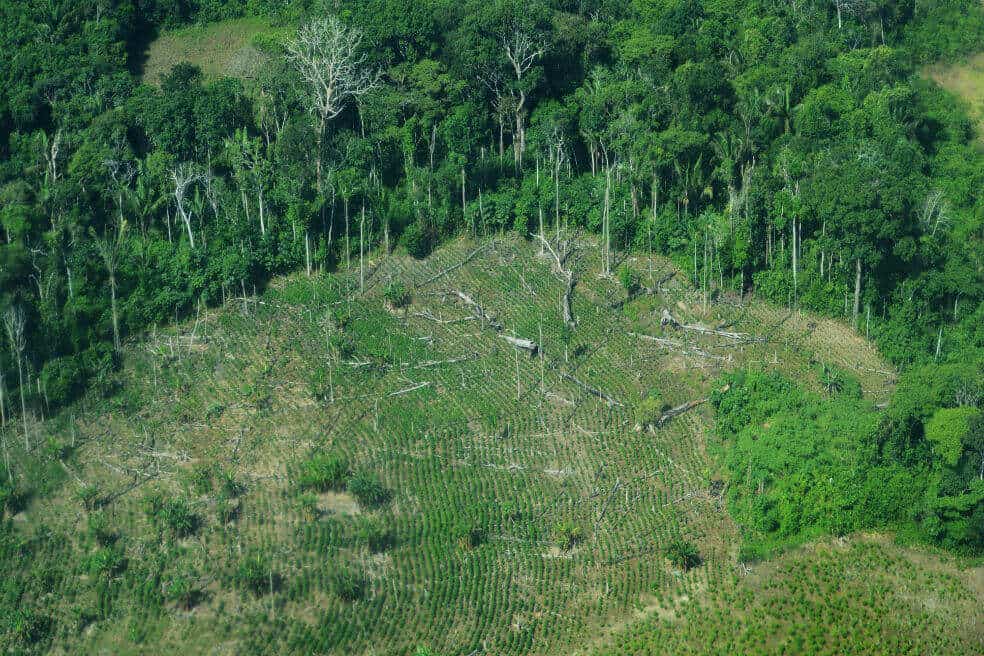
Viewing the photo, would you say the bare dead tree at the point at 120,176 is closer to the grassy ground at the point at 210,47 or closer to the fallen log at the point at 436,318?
the grassy ground at the point at 210,47

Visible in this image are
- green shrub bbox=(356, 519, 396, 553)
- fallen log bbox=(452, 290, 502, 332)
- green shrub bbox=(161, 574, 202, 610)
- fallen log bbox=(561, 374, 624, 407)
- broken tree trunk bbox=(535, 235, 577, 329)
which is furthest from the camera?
broken tree trunk bbox=(535, 235, 577, 329)

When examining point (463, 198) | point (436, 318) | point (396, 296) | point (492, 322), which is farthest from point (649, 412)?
point (463, 198)

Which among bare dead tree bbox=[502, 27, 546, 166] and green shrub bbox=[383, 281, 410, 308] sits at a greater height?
bare dead tree bbox=[502, 27, 546, 166]

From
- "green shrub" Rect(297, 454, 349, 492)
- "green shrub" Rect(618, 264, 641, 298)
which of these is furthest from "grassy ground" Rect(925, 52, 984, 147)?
"green shrub" Rect(297, 454, 349, 492)

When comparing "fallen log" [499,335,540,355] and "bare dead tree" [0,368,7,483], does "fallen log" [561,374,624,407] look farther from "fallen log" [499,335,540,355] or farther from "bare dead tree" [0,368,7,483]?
"bare dead tree" [0,368,7,483]

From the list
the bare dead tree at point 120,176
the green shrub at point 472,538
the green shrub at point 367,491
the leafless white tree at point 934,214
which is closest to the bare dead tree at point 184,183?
the bare dead tree at point 120,176

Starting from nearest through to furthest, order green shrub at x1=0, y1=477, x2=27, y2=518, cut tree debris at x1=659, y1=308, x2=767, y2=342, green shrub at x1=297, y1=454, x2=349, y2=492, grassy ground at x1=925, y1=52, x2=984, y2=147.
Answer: green shrub at x1=0, y1=477, x2=27, y2=518 → green shrub at x1=297, y1=454, x2=349, y2=492 → cut tree debris at x1=659, y1=308, x2=767, y2=342 → grassy ground at x1=925, y1=52, x2=984, y2=147

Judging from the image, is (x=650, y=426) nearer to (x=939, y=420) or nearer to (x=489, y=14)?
(x=939, y=420)
